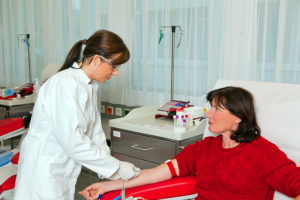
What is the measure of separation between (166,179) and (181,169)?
0.09 m

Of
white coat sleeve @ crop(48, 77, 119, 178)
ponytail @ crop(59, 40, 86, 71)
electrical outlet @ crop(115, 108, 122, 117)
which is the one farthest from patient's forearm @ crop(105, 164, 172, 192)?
electrical outlet @ crop(115, 108, 122, 117)

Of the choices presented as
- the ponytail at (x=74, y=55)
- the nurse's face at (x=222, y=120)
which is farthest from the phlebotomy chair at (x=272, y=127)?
the ponytail at (x=74, y=55)

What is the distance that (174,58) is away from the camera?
254cm

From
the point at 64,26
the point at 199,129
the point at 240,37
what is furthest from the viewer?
the point at 64,26

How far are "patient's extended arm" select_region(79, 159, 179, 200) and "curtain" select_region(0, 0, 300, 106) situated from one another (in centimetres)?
107

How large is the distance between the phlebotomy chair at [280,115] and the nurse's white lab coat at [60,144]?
709 mm

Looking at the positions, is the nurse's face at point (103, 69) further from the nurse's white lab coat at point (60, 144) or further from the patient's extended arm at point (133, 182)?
the patient's extended arm at point (133, 182)

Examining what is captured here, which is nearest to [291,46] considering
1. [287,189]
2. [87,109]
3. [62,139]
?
[287,189]

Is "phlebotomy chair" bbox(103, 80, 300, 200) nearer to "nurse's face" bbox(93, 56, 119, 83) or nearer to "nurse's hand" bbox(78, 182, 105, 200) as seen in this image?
"nurse's hand" bbox(78, 182, 105, 200)

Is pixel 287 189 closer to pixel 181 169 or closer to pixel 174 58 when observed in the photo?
pixel 181 169

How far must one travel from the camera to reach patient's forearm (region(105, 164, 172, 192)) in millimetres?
1396

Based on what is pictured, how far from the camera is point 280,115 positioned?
52.7 inches

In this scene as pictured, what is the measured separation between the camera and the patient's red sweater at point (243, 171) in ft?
3.92

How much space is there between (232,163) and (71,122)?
28.3 inches
